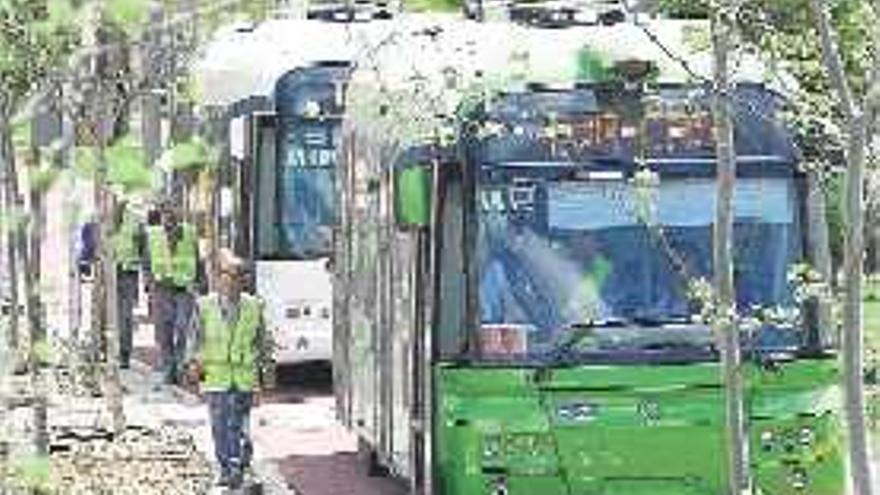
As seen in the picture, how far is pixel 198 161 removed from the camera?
6793mm

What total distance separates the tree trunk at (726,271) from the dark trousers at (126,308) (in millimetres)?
13309

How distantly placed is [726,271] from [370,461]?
24.2 ft

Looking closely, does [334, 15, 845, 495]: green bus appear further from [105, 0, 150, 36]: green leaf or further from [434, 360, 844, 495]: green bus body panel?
[105, 0, 150, 36]: green leaf

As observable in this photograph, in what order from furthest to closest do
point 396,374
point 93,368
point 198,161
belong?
point 93,368 → point 396,374 → point 198,161

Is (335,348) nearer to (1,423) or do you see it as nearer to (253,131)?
(253,131)

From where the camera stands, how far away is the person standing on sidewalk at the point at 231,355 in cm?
1694

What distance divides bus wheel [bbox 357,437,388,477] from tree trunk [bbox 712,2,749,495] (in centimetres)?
647

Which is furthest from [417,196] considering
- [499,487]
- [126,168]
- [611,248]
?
[126,168]

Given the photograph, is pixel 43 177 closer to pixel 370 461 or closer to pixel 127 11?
pixel 127 11

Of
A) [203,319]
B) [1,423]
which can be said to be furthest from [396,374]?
[1,423]

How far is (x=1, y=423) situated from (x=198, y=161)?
3060mm

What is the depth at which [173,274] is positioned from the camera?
24.4 meters

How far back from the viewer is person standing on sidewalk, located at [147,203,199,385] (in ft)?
80.1

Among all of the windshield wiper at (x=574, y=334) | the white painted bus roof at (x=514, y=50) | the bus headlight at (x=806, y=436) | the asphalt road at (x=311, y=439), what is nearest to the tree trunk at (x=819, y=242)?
the bus headlight at (x=806, y=436)
